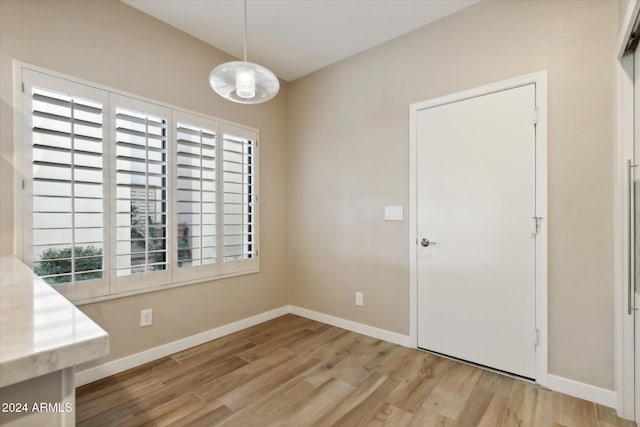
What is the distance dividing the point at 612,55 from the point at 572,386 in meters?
2.07

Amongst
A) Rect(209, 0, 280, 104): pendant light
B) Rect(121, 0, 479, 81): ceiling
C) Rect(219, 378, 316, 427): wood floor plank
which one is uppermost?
Rect(121, 0, 479, 81): ceiling

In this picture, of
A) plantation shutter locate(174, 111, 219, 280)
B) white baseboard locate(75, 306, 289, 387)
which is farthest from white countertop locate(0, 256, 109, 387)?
plantation shutter locate(174, 111, 219, 280)

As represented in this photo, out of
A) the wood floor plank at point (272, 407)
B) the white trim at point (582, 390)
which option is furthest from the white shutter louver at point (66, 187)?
the white trim at point (582, 390)

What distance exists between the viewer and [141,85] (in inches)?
95.1

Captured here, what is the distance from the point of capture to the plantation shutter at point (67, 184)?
1.91 meters

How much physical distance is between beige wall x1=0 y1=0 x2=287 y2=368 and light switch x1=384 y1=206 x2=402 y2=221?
4.42 feet

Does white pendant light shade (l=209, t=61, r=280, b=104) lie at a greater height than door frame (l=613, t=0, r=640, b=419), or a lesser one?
greater

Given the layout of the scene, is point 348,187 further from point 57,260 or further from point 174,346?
point 57,260

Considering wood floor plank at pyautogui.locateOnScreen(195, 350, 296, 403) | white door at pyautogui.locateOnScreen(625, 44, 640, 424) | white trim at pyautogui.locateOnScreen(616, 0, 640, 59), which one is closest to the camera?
white trim at pyautogui.locateOnScreen(616, 0, 640, 59)

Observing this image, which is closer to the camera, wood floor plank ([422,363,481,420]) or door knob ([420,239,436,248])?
wood floor plank ([422,363,481,420])

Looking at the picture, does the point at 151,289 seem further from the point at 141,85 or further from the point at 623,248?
the point at 623,248

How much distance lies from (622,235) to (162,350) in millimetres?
3291

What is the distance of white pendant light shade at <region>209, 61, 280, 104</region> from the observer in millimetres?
1555

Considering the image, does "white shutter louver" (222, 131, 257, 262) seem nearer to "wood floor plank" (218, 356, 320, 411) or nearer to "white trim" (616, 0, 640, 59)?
"wood floor plank" (218, 356, 320, 411)
